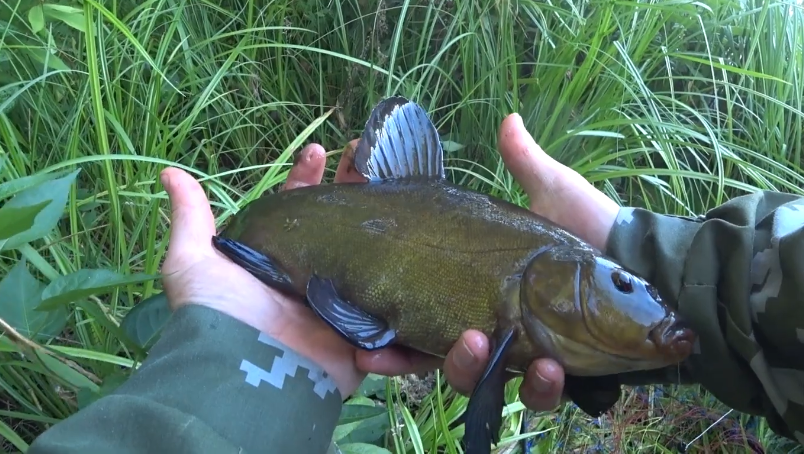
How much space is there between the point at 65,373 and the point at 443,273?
0.91m

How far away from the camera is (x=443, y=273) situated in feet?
4.84

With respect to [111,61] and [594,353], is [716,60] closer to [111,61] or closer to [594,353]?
[594,353]

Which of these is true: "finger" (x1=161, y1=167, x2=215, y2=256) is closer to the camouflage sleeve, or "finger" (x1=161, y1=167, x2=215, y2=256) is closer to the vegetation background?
the vegetation background

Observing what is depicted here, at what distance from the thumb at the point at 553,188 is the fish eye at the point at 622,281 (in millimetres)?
382

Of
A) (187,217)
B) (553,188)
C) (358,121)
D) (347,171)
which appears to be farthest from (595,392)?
(358,121)

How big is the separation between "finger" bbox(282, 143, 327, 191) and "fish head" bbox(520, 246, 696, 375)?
2.76 feet

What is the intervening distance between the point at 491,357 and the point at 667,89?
209cm

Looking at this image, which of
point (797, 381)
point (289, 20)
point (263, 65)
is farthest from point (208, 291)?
point (289, 20)

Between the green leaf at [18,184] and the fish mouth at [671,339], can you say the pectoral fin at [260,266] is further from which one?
the fish mouth at [671,339]

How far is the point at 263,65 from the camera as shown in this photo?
2881 mm

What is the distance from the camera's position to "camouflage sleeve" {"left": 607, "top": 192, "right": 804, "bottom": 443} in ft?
4.44

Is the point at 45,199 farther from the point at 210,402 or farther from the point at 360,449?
the point at 360,449

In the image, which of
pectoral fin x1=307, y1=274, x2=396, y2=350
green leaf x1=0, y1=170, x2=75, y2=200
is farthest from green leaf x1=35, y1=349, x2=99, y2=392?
pectoral fin x1=307, y1=274, x2=396, y2=350

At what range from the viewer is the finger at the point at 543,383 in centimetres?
138
